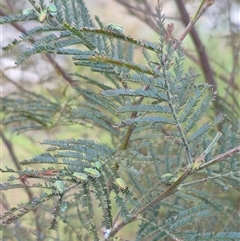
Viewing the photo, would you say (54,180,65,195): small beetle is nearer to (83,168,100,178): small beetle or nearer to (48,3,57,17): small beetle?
(83,168,100,178): small beetle

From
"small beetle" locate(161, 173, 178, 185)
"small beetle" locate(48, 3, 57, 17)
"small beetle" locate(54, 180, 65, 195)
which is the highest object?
"small beetle" locate(48, 3, 57, 17)

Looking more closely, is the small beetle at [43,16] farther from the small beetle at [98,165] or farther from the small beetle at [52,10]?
the small beetle at [98,165]

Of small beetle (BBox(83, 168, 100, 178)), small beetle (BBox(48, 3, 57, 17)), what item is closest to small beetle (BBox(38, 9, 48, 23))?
small beetle (BBox(48, 3, 57, 17))

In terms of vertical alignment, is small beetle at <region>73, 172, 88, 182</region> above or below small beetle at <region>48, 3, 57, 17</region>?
below

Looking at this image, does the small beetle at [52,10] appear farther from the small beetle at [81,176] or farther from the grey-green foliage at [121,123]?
the small beetle at [81,176]

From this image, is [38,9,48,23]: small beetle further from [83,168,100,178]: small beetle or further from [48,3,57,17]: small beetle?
[83,168,100,178]: small beetle

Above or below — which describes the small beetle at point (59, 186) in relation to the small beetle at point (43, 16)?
below

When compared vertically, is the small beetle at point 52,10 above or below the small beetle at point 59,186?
above

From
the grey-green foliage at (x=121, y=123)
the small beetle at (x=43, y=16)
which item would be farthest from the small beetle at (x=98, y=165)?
the small beetle at (x=43, y=16)

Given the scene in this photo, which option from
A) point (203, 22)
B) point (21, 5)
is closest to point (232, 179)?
point (21, 5)

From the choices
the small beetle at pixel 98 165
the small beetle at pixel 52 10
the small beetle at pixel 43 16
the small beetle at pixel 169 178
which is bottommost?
the small beetle at pixel 169 178

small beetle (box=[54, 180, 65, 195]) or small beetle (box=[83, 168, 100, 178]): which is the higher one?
small beetle (box=[83, 168, 100, 178])

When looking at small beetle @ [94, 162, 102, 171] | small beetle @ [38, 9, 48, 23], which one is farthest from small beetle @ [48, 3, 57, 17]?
small beetle @ [94, 162, 102, 171]

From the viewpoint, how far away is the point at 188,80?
365mm
